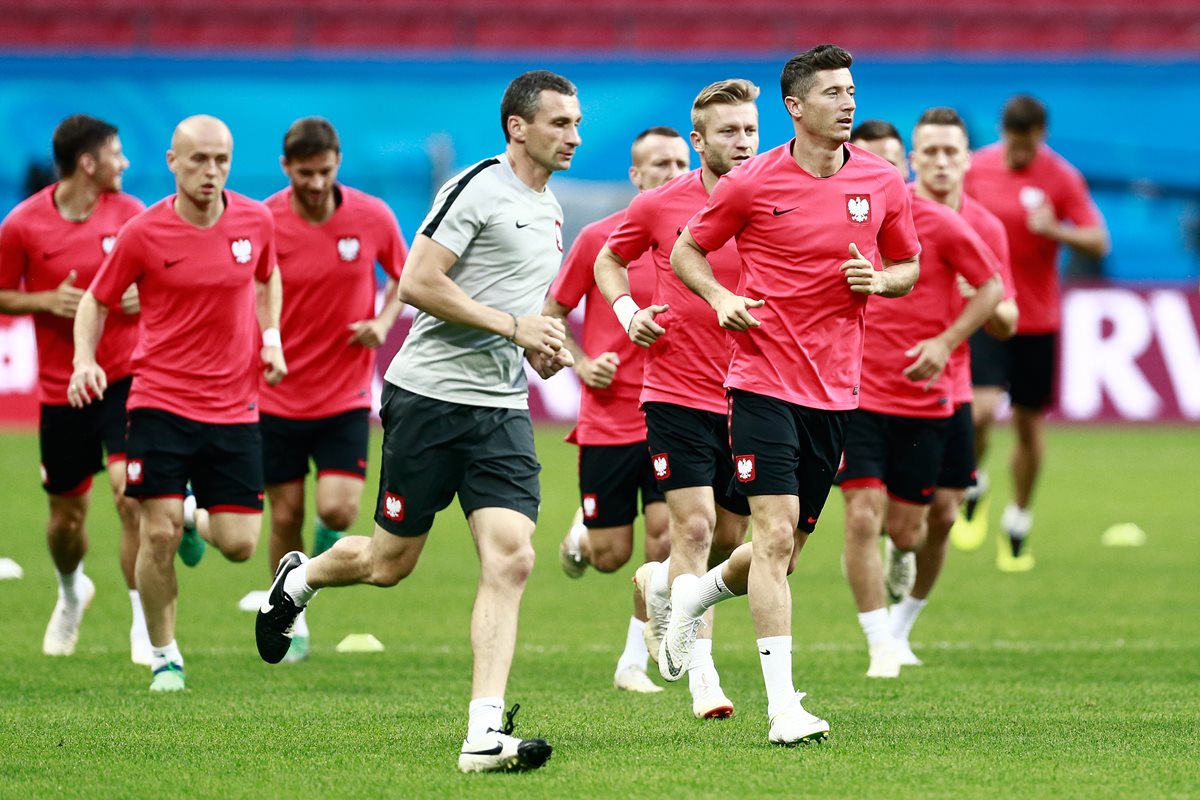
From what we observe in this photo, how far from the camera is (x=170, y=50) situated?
3131 centimetres

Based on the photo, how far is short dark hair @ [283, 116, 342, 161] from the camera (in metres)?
9.91

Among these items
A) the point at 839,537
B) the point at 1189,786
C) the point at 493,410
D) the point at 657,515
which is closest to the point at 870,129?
the point at 657,515

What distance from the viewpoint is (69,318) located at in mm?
10141

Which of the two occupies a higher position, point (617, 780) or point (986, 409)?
point (986, 409)

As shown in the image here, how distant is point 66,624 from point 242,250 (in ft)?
8.07

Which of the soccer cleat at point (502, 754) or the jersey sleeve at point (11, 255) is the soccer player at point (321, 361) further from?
the soccer cleat at point (502, 754)

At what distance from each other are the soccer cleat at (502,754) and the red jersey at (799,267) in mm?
1665

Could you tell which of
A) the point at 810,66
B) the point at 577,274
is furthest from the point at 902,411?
the point at 810,66

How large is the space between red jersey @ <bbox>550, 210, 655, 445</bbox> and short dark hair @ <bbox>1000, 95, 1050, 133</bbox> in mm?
5018

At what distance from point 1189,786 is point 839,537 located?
9.58m

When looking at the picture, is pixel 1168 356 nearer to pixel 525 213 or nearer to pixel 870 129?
pixel 870 129

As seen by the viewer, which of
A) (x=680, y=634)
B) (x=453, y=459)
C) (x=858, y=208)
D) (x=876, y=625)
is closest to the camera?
(x=453, y=459)

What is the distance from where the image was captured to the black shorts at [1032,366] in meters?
13.9

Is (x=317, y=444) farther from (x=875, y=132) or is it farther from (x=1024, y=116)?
(x=1024, y=116)
